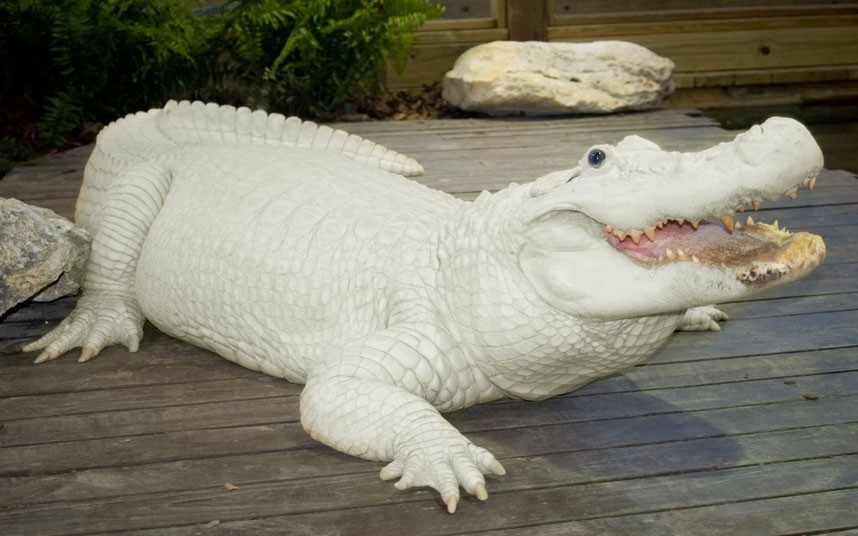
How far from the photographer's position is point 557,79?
6.94m

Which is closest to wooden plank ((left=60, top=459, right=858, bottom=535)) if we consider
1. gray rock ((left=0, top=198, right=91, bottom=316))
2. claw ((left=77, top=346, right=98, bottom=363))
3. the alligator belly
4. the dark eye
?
the alligator belly

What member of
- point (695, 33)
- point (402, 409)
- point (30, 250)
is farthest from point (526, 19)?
point (402, 409)

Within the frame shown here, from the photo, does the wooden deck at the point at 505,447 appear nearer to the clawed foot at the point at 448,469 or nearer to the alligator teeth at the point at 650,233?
the clawed foot at the point at 448,469

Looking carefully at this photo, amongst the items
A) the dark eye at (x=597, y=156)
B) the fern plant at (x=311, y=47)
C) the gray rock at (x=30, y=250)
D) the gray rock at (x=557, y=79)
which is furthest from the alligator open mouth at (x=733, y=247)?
the fern plant at (x=311, y=47)

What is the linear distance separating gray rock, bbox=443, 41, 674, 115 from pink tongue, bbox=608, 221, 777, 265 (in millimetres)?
4527

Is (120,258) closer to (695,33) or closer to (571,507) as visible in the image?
(571,507)

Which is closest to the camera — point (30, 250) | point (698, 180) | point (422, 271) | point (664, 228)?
point (698, 180)

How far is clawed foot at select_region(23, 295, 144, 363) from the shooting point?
340 cm

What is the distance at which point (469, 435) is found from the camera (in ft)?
9.18

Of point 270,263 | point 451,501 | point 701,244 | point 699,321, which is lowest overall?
point 699,321

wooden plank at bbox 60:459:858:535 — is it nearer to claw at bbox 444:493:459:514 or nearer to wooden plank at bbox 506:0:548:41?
claw at bbox 444:493:459:514

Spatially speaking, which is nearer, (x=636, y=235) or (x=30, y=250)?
(x=636, y=235)

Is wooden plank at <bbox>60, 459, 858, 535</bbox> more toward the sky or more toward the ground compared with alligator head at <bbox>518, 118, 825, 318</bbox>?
more toward the ground

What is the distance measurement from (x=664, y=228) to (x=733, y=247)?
0.17 metres
